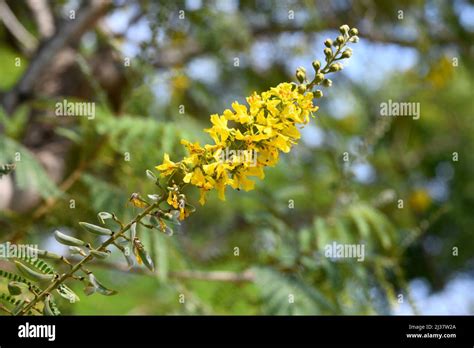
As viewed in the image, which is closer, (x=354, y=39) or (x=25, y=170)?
(x=354, y=39)

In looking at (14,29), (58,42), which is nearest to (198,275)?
(58,42)

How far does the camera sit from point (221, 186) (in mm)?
1337

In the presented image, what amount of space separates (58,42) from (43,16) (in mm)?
577

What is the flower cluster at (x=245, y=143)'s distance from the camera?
1.32 metres

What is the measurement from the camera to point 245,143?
4.39 feet

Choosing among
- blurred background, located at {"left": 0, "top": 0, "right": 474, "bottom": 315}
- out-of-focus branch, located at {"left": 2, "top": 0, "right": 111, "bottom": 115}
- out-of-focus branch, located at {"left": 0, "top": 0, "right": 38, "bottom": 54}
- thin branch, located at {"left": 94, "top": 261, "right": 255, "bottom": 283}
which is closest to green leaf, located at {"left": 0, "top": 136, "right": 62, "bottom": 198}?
blurred background, located at {"left": 0, "top": 0, "right": 474, "bottom": 315}

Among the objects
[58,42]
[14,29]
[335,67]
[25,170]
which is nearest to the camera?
[335,67]

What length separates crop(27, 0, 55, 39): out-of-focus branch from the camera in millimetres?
3738

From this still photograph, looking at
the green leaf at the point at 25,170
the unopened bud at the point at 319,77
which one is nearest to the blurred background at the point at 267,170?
the green leaf at the point at 25,170

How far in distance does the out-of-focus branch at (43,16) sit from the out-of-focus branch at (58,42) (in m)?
0.32

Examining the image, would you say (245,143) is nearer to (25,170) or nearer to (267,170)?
(25,170)

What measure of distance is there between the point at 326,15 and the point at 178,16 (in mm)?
1687
